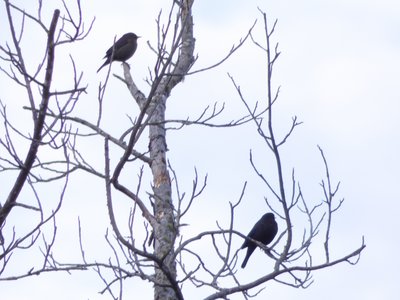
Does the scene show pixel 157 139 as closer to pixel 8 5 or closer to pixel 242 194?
pixel 242 194

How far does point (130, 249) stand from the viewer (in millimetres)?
3920

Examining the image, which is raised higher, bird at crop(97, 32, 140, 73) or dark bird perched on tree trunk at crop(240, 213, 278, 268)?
bird at crop(97, 32, 140, 73)

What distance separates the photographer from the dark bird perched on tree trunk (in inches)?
359

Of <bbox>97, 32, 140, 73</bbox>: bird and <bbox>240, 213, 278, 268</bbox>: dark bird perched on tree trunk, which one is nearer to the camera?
<bbox>240, 213, 278, 268</bbox>: dark bird perched on tree trunk

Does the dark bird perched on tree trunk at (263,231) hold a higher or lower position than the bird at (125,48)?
lower

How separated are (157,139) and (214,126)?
71 cm

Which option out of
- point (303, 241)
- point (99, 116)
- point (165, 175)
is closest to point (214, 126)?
point (165, 175)

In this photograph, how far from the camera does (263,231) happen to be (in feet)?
30.1

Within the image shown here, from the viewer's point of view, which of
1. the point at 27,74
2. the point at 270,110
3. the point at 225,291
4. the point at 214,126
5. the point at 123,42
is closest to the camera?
the point at 27,74

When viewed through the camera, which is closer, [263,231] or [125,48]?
[263,231]

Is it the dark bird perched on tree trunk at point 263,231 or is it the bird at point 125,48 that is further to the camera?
the bird at point 125,48

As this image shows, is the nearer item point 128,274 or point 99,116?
point 99,116

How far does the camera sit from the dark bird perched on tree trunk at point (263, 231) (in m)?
9.12

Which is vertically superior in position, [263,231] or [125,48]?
[125,48]
